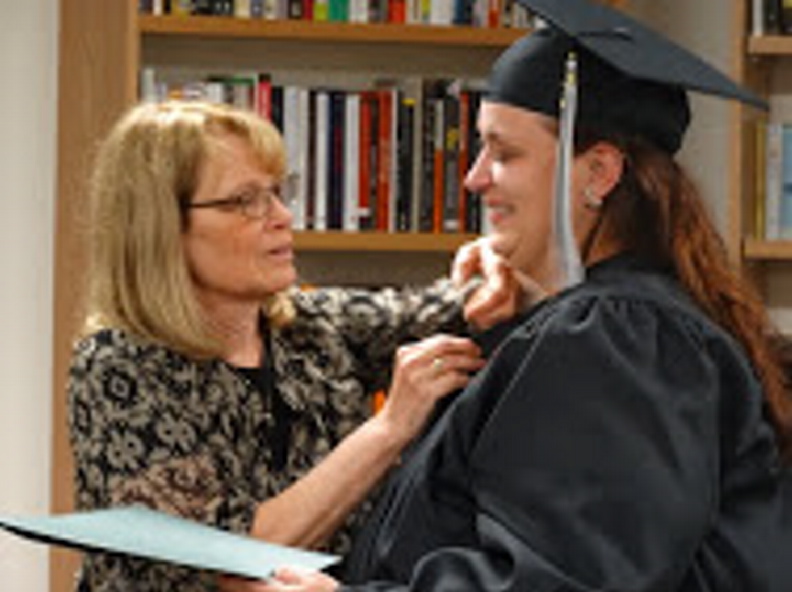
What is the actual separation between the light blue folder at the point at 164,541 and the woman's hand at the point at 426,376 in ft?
0.73

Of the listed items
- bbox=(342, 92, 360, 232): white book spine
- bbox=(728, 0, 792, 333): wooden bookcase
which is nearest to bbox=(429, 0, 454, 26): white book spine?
bbox=(342, 92, 360, 232): white book spine

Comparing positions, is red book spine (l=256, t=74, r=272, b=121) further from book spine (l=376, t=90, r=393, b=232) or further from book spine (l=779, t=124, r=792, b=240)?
book spine (l=779, t=124, r=792, b=240)

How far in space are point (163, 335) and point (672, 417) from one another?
31.1 inches

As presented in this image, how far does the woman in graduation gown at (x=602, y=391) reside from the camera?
1622 mm

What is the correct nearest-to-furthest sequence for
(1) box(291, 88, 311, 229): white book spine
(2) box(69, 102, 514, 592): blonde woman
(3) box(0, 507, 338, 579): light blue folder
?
1. (3) box(0, 507, 338, 579): light blue folder
2. (2) box(69, 102, 514, 592): blonde woman
3. (1) box(291, 88, 311, 229): white book spine

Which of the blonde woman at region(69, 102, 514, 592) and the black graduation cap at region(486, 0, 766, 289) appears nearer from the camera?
the black graduation cap at region(486, 0, 766, 289)

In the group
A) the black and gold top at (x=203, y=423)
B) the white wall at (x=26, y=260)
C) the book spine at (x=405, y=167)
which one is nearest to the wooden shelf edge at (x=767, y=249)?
the book spine at (x=405, y=167)

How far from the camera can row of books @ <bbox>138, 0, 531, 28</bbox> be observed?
3.49 metres

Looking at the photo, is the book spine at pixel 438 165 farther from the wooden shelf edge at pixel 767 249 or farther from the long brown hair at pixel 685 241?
the long brown hair at pixel 685 241

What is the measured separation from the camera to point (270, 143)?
2291 mm

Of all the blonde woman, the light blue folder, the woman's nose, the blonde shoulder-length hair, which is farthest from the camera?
the blonde shoulder-length hair

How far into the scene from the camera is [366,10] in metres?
3.54

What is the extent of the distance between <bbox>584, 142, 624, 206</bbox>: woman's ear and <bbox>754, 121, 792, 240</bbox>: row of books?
1743 millimetres

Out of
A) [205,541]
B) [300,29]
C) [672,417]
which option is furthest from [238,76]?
[672,417]
